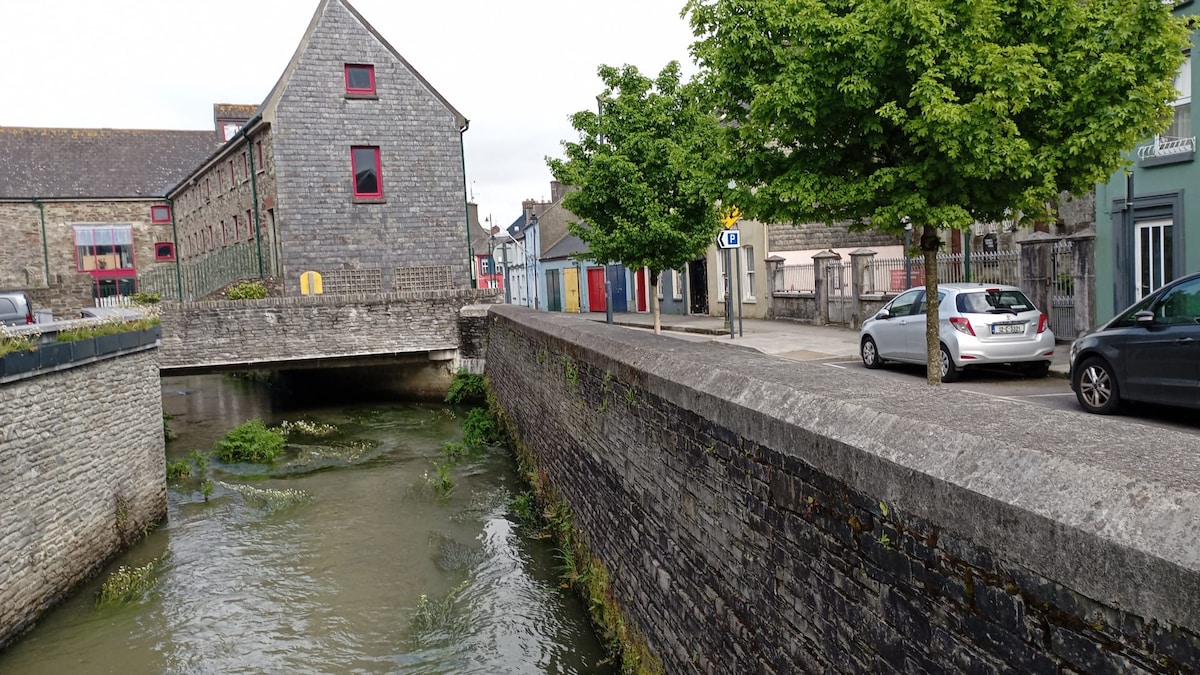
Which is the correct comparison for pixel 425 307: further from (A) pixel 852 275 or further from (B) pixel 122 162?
(B) pixel 122 162

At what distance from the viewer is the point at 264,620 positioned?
9.89 metres

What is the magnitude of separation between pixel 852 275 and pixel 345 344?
43.6ft

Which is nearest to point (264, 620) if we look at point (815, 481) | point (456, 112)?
point (815, 481)

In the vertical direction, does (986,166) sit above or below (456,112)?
below

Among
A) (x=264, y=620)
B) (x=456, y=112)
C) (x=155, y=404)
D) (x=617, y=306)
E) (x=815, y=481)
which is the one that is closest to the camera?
(x=815, y=481)

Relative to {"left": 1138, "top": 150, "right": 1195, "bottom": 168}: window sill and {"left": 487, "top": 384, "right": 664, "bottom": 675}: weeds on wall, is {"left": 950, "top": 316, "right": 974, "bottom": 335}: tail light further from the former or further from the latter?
{"left": 487, "top": 384, "right": 664, "bottom": 675}: weeds on wall

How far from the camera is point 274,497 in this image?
49.1 feet

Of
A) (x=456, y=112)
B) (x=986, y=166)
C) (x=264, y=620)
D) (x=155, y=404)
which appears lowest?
(x=264, y=620)

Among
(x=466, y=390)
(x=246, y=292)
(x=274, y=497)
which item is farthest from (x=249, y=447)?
(x=246, y=292)

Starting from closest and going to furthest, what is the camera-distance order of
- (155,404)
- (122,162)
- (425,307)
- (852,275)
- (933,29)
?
1. (933,29)
2. (155,404)
3. (852,275)
4. (425,307)
5. (122,162)

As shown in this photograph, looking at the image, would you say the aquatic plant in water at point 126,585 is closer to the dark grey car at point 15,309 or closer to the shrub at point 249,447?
the shrub at point 249,447

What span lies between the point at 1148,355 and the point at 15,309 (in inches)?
823

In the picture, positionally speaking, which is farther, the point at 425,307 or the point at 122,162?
the point at 122,162

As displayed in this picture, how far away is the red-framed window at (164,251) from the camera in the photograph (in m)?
51.7
